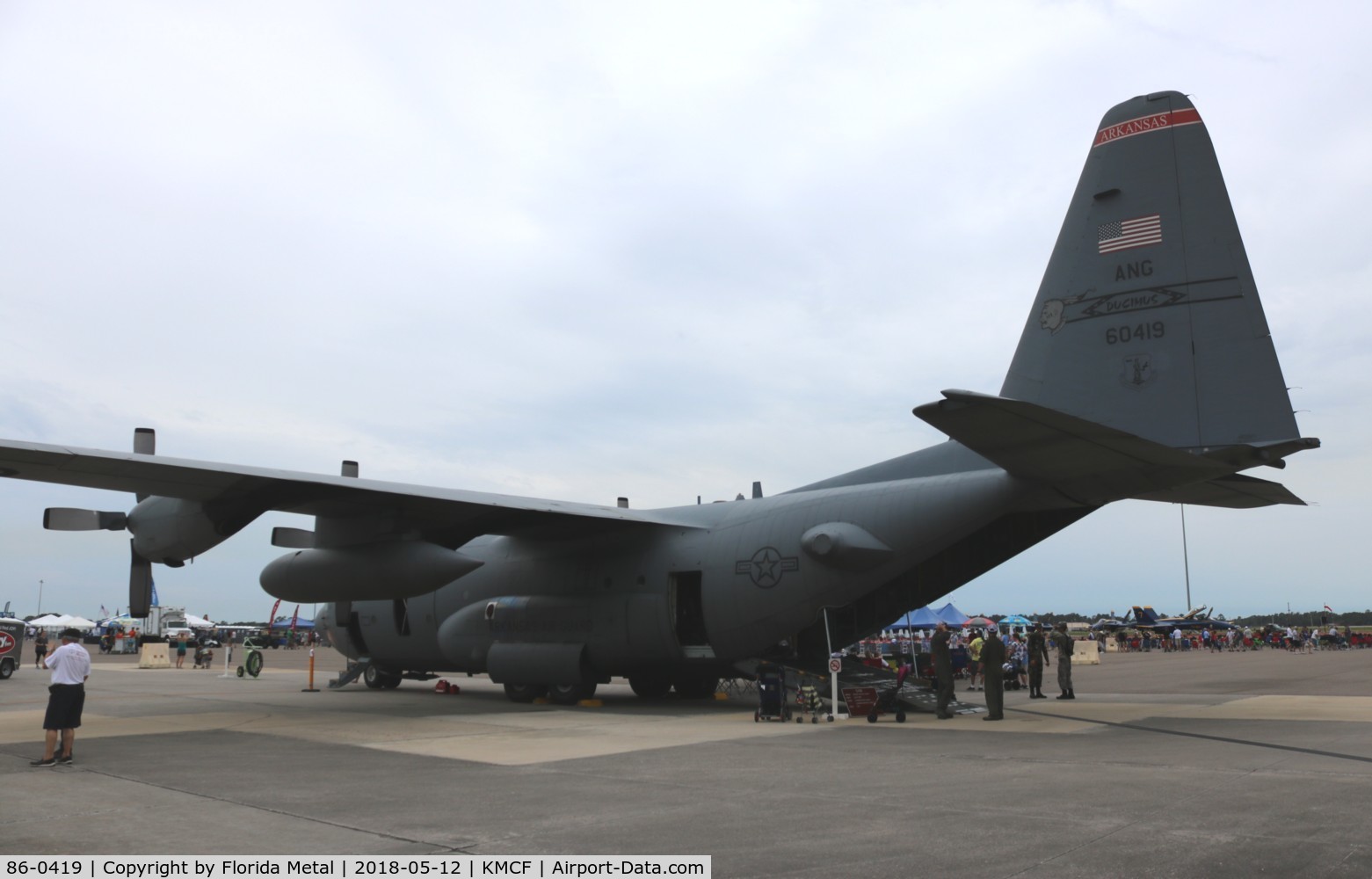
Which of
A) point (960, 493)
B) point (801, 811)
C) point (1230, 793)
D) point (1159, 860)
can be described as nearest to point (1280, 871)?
point (1159, 860)

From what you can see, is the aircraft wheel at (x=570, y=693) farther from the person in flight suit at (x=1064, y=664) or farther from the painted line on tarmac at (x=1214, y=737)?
the person in flight suit at (x=1064, y=664)

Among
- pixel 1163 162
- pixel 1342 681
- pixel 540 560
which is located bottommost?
pixel 1342 681

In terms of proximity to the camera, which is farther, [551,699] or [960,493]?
[551,699]

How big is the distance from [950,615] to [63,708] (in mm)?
31775

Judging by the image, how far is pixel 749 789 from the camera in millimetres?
8094

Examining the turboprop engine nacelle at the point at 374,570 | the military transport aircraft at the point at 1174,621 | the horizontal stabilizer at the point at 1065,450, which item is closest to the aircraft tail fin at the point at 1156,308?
the horizontal stabilizer at the point at 1065,450

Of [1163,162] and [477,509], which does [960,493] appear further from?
[477,509]

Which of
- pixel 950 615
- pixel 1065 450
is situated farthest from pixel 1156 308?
pixel 950 615

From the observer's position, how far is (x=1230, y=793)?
723cm

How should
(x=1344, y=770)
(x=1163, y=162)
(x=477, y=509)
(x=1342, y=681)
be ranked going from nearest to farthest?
(x=1344, y=770) < (x=1163, y=162) < (x=477, y=509) < (x=1342, y=681)

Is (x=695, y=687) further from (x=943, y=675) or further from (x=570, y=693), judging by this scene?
(x=943, y=675)

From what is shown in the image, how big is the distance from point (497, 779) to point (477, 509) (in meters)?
7.58

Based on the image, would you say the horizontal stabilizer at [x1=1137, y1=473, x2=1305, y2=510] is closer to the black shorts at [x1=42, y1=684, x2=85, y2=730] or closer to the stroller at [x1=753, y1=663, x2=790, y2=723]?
the stroller at [x1=753, y1=663, x2=790, y2=723]

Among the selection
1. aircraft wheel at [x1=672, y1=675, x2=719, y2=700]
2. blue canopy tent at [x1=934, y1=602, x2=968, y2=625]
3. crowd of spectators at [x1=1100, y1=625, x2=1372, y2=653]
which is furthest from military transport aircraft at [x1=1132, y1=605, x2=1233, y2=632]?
aircraft wheel at [x1=672, y1=675, x2=719, y2=700]
